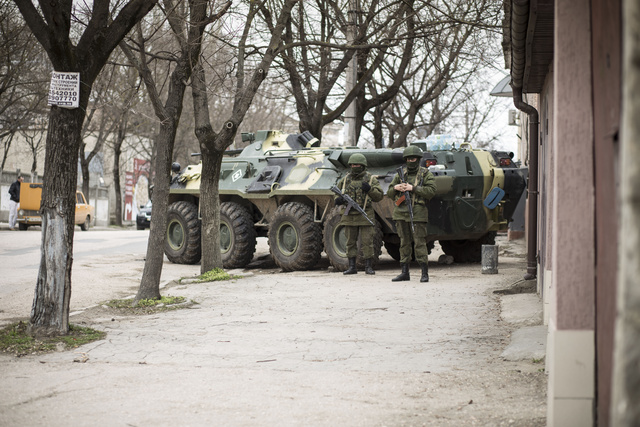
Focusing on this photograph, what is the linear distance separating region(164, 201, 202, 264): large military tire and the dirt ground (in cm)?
555

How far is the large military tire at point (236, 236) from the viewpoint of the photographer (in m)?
15.6

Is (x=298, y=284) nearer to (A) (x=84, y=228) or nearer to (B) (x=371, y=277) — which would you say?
(B) (x=371, y=277)

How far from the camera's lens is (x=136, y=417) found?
488 centimetres

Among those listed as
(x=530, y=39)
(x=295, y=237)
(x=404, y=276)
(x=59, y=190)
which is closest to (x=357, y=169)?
(x=295, y=237)

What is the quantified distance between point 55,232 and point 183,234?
928cm

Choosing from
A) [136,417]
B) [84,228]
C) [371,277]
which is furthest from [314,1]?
[84,228]

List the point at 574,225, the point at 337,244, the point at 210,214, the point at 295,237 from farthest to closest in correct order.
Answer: the point at 295,237 → the point at 337,244 → the point at 210,214 → the point at 574,225

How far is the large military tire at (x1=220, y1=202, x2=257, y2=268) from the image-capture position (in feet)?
51.3

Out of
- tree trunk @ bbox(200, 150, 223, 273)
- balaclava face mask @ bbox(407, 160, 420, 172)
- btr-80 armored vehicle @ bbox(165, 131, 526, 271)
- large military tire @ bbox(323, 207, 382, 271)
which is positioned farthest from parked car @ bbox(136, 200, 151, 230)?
balaclava face mask @ bbox(407, 160, 420, 172)

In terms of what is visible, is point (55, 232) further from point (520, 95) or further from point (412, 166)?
point (412, 166)

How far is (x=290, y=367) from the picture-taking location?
6.33 metres

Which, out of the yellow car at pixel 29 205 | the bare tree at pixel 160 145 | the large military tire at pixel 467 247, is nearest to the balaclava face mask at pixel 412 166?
the bare tree at pixel 160 145

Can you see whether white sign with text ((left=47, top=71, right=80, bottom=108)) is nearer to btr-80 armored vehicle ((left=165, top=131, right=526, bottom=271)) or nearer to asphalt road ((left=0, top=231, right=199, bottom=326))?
asphalt road ((left=0, top=231, right=199, bottom=326))

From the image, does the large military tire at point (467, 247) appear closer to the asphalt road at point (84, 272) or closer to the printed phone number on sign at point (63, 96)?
the asphalt road at point (84, 272)
